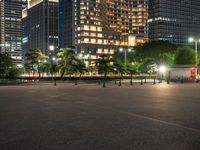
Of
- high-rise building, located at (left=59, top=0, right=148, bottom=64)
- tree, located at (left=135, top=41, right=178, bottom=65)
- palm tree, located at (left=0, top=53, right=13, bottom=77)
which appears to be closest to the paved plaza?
palm tree, located at (left=0, top=53, right=13, bottom=77)

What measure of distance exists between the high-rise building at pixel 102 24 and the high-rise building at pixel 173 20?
8.46 m

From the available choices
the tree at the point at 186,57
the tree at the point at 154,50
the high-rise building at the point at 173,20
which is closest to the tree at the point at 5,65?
the tree at the point at 186,57

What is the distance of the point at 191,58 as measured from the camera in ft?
213

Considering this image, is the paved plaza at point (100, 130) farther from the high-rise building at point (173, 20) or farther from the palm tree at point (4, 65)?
the high-rise building at point (173, 20)

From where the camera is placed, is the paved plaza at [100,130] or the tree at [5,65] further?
the tree at [5,65]

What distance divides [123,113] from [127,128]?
11.7ft

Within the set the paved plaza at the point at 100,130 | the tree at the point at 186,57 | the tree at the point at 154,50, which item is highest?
the tree at the point at 154,50

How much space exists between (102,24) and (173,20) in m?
46.4

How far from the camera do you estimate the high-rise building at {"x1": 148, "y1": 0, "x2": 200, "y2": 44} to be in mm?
181750

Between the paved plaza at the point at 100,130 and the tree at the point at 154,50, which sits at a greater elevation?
the tree at the point at 154,50

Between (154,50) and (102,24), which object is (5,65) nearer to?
(154,50)

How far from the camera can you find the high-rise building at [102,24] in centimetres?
16100

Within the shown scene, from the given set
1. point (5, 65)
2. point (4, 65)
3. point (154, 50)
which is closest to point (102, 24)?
point (154, 50)

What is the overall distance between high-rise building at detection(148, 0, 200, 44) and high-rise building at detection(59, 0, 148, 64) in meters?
8.46
